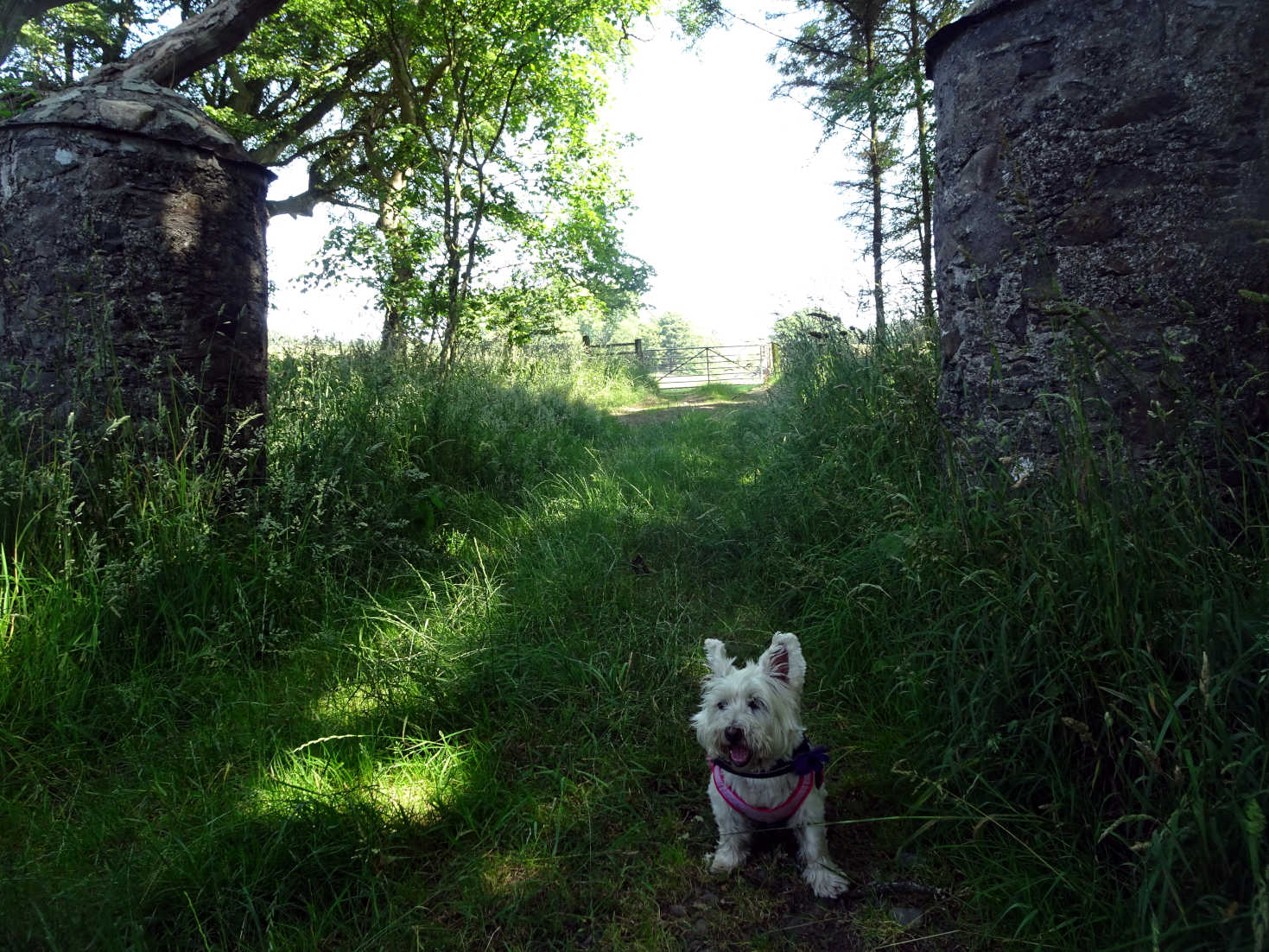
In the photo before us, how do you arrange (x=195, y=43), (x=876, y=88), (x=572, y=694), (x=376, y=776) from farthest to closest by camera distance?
(x=876, y=88) < (x=195, y=43) < (x=572, y=694) < (x=376, y=776)

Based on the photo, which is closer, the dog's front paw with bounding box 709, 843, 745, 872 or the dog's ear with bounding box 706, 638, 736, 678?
the dog's front paw with bounding box 709, 843, 745, 872

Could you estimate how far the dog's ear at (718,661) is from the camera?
234 cm

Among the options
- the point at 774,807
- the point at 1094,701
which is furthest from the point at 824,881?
the point at 1094,701

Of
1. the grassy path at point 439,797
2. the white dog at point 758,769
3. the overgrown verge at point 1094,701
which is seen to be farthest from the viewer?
the white dog at point 758,769

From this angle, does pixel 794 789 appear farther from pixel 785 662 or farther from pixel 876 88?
pixel 876 88

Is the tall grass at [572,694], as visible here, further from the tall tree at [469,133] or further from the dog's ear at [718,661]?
the tall tree at [469,133]

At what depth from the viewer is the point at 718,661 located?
2359 mm

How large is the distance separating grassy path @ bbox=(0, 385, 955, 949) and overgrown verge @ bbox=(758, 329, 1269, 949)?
0.30 metres

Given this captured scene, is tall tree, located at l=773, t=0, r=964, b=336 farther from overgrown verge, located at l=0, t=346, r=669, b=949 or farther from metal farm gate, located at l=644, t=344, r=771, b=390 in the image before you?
metal farm gate, located at l=644, t=344, r=771, b=390

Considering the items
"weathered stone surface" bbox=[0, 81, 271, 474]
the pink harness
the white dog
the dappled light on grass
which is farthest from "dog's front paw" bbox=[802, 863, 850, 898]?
"weathered stone surface" bbox=[0, 81, 271, 474]

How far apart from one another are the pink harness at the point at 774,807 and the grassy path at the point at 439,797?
0.50ft

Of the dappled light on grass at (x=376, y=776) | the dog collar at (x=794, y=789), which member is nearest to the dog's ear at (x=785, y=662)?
the dog collar at (x=794, y=789)

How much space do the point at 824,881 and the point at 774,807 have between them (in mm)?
235

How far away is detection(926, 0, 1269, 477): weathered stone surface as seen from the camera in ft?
7.86
